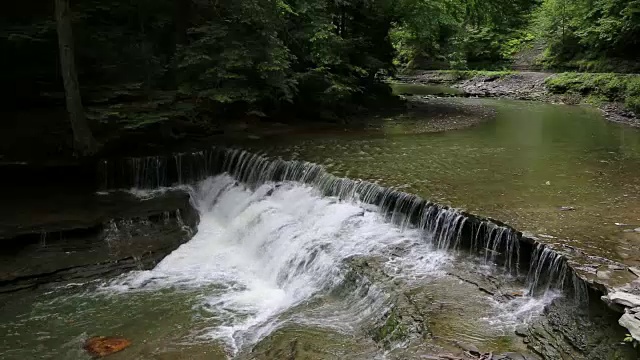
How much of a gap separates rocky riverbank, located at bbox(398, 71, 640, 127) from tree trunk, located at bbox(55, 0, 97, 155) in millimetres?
15510

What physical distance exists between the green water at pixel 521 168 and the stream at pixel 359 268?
5cm

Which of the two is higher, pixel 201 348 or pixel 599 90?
pixel 599 90

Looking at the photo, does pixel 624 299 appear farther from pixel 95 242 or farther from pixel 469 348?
pixel 95 242

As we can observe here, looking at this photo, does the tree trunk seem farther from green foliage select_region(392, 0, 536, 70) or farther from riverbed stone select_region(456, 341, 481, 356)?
green foliage select_region(392, 0, 536, 70)

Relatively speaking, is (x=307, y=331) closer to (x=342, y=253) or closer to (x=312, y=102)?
(x=342, y=253)

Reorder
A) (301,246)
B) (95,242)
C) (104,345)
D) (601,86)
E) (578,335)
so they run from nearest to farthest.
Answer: (578,335)
(104,345)
(301,246)
(95,242)
(601,86)

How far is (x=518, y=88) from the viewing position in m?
26.9

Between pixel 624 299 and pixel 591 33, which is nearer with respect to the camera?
pixel 624 299

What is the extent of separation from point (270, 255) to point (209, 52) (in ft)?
22.3

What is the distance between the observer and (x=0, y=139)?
12648mm

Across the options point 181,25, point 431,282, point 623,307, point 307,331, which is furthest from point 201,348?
point 181,25

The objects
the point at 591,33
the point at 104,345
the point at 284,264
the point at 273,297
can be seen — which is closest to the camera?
the point at 104,345

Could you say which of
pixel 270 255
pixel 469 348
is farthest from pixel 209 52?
pixel 469 348

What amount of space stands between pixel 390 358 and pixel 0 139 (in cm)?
1162
